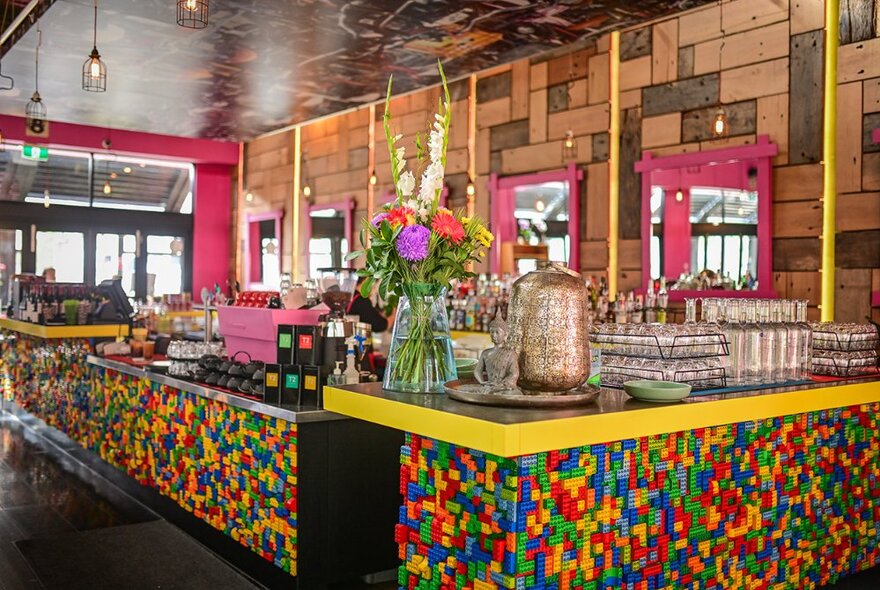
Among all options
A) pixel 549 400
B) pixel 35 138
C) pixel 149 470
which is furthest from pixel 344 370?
pixel 35 138

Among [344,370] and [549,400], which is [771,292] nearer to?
[344,370]

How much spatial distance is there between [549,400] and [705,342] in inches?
35.0

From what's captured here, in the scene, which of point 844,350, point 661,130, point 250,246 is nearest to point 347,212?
point 250,246

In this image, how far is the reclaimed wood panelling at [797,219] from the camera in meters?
5.66

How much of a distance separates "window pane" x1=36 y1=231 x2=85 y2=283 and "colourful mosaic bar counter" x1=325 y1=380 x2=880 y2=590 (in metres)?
11.0

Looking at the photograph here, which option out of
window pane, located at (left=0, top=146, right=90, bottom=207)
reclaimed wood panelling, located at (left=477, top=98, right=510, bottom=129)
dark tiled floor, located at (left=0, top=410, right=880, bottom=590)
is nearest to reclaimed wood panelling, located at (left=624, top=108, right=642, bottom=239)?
reclaimed wood panelling, located at (left=477, top=98, right=510, bottom=129)

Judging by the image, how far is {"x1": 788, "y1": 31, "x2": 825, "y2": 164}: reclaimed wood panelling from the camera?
5.64 m

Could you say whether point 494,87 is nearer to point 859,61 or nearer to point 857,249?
point 859,61

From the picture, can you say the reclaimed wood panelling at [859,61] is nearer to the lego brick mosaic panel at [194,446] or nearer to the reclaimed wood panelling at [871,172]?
the reclaimed wood panelling at [871,172]

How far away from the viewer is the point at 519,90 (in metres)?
8.15

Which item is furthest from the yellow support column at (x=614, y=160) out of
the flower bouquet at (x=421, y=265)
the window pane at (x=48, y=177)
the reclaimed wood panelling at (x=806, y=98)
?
the window pane at (x=48, y=177)

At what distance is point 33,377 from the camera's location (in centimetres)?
758

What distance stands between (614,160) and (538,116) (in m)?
1.10

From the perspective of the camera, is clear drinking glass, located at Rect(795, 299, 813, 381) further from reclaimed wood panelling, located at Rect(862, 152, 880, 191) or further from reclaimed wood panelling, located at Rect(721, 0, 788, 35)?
reclaimed wood panelling, located at Rect(721, 0, 788, 35)
